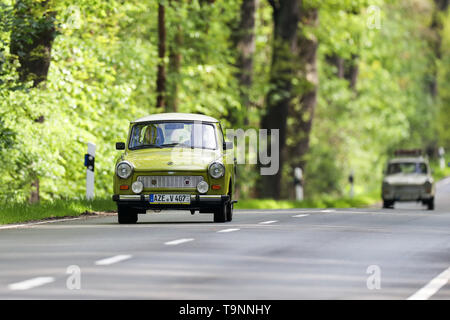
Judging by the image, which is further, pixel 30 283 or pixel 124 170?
pixel 124 170

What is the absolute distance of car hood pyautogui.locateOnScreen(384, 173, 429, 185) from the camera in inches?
1401

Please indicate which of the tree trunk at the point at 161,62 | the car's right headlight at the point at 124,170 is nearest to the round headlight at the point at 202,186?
the car's right headlight at the point at 124,170

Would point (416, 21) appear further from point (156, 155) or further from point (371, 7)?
point (156, 155)

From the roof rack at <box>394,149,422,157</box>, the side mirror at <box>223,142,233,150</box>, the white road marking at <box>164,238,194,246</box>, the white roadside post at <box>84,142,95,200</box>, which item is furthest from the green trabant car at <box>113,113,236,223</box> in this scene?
the roof rack at <box>394,149,422,157</box>

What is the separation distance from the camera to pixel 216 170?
62.3 feet

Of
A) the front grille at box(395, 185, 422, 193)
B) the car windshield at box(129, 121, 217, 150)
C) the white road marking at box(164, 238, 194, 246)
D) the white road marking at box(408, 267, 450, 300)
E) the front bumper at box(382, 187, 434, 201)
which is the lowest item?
the white road marking at box(408, 267, 450, 300)

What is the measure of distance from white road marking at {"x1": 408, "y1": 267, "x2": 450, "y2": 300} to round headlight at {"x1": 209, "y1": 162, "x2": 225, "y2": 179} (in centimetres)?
718

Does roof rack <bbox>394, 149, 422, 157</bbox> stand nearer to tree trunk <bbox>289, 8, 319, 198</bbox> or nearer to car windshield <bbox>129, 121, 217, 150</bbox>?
tree trunk <bbox>289, 8, 319, 198</bbox>

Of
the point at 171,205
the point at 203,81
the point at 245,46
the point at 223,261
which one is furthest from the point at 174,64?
the point at 223,261

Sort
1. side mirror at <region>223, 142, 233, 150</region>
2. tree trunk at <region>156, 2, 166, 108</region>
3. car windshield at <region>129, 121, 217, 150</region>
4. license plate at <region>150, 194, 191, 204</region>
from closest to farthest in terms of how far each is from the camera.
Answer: license plate at <region>150, 194, 191, 204</region> < car windshield at <region>129, 121, 217, 150</region> < side mirror at <region>223, 142, 233, 150</region> < tree trunk at <region>156, 2, 166, 108</region>

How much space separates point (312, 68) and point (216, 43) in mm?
6768

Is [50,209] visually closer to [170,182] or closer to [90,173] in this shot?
[90,173]

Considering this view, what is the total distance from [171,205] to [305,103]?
2574cm

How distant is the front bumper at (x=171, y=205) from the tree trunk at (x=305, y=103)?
2301 centimetres
